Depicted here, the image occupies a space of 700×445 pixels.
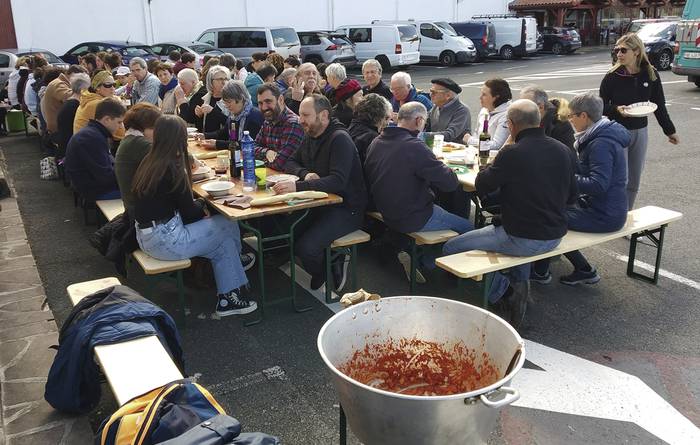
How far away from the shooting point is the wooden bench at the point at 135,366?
279 cm

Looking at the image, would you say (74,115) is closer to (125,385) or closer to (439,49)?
(125,385)

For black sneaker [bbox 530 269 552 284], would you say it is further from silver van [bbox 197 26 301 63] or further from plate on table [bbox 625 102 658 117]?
silver van [bbox 197 26 301 63]

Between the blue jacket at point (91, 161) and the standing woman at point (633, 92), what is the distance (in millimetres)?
4641

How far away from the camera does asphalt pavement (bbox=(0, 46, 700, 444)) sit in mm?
3396

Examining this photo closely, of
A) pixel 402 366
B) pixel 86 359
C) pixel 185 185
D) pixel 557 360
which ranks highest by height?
pixel 185 185

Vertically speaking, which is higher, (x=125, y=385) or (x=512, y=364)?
(x=512, y=364)

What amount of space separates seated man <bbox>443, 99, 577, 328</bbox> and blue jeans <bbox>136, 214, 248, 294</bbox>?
179cm

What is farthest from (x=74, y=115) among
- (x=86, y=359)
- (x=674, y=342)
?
(x=674, y=342)

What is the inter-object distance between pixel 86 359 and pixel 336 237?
2027 mm

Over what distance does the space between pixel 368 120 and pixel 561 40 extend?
2627 centimetres

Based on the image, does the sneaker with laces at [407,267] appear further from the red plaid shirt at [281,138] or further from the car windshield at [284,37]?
the car windshield at [284,37]

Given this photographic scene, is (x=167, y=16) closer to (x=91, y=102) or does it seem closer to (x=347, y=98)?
(x=91, y=102)

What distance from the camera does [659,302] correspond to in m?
4.73

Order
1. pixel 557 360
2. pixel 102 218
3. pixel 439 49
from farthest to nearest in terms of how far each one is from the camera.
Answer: pixel 439 49 < pixel 102 218 < pixel 557 360
